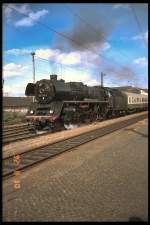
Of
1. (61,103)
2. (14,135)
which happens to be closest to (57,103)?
(61,103)

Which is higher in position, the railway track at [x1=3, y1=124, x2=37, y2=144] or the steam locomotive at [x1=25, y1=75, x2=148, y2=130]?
the steam locomotive at [x1=25, y1=75, x2=148, y2=130]

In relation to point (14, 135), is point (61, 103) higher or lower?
higher

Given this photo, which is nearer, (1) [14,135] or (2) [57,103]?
(1) [14,135]

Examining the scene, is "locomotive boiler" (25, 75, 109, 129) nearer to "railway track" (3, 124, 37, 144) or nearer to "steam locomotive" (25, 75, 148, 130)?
"steam locomotive" (25, 75, 148, 130)

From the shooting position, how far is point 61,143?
14789mm

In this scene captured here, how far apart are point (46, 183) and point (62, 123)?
14276mm

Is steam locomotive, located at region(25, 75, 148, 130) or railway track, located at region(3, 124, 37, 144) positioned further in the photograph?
steam locomotive, located at region(25, 75, 148, 130)

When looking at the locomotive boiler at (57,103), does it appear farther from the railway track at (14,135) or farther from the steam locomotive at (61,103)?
the railway track at (14,135)

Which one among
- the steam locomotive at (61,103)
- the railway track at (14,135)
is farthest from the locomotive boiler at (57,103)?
the railway track at (14,135)

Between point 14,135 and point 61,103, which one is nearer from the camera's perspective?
point 14,135

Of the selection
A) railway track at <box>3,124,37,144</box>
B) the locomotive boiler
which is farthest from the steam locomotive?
railway track at <box>3,124,37,144</box>

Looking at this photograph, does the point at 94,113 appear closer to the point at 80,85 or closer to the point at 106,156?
the point at 80,85

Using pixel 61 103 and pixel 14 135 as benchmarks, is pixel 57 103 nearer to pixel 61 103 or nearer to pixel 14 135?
pixel 61 103

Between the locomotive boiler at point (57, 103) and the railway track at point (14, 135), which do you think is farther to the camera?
the locomotive boiler at point (57, 103)
